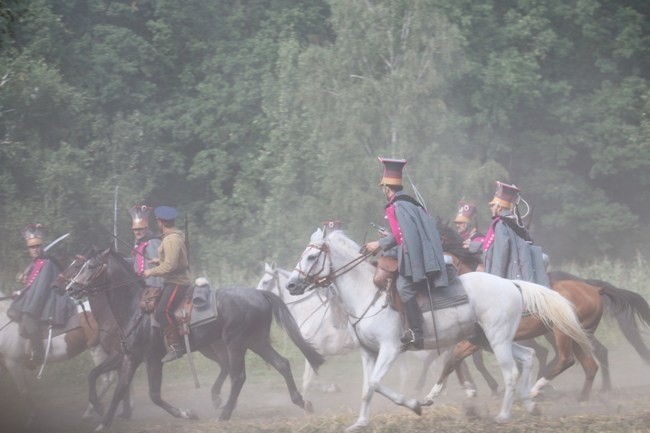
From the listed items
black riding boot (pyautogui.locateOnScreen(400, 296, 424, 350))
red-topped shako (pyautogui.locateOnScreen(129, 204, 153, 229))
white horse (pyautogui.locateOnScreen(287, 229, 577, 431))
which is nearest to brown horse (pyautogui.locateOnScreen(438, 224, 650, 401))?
white horse (pyautogui.locateOnScreen(287, 229, 577, 431))

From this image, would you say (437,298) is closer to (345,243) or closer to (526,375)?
(345,243)

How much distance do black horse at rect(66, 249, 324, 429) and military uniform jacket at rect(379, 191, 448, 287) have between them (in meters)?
3.19

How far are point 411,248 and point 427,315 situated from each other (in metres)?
0.76

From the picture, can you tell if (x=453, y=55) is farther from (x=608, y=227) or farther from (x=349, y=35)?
(x=608, y=227)

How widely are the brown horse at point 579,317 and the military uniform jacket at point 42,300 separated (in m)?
5.79

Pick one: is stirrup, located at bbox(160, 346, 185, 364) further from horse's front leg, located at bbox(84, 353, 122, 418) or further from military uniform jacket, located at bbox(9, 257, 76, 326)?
military uniform jacket, located at bbox(9, 257, 76, 326)

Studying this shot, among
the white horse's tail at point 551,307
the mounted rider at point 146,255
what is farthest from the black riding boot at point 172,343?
the white horse's tail at point 551,307

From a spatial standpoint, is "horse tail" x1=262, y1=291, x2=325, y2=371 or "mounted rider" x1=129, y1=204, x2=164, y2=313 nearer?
"mounted rider" x1=129, y1=204, x2=164, y2=313

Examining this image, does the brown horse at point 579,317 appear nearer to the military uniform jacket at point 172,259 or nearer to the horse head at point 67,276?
the military uniform jacket at point 172,259

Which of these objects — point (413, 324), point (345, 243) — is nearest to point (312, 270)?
point (345, 243)

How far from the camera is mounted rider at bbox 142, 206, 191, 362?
44.1 ft

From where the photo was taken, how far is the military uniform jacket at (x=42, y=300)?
15336 mm

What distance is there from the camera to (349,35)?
2823 centimetres

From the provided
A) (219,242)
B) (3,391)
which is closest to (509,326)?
(3,391)
